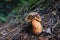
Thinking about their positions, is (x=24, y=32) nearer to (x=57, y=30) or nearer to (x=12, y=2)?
(x=57, y=30)

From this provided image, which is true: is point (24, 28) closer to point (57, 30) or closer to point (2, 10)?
point (57, 30)

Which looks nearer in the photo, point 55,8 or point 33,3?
point 55,8

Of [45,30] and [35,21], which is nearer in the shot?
[35,21]

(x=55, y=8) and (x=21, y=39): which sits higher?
(x=55, y=8)

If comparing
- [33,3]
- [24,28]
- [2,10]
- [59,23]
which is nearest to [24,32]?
[24,28]

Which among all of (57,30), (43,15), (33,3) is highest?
(33,3)

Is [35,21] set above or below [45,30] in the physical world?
above

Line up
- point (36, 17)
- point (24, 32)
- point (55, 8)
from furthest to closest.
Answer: point (55, 8)
point (24, 32)
point (36, 17)

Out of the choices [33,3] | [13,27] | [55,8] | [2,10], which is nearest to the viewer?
[55,8]

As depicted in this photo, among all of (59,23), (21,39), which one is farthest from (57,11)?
(21,39)
